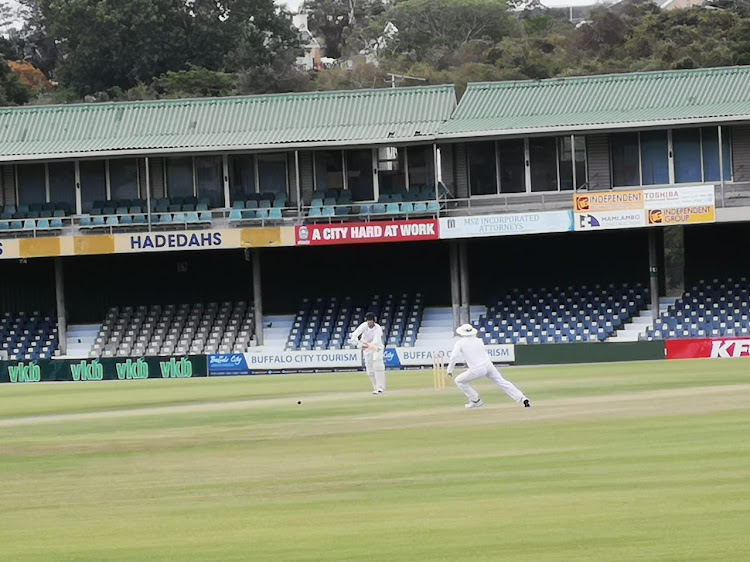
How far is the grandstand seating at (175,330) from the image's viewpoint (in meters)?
45.1

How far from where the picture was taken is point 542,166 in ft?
147

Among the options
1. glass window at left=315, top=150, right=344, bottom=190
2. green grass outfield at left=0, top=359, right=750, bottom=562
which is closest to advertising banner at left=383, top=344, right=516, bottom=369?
glass window at left=315, top=150, right=344, bottom=190

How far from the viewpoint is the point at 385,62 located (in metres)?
96.4

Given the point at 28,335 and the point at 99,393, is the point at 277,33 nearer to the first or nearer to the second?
the point at 28,335

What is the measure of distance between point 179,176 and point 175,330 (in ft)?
15.8

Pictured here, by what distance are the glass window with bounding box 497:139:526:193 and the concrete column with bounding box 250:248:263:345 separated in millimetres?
7472

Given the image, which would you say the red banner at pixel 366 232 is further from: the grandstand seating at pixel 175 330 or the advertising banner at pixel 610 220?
the advertising banner at pixel 610 220

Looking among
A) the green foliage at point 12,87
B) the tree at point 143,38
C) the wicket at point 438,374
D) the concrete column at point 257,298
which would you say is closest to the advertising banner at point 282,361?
the concrete column at point 257,298

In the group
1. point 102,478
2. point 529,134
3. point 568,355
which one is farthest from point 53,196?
point 102,478

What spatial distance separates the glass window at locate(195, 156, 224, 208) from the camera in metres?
46.9

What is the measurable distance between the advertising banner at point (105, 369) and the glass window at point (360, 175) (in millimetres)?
8313

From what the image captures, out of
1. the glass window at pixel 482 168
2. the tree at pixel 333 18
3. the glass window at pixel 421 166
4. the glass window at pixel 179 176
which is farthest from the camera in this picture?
the tree at pixel 333 18

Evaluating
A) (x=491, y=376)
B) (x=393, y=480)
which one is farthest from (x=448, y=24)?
(x=393, y=480)

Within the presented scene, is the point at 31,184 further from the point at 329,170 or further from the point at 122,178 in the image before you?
the point at 329,170
